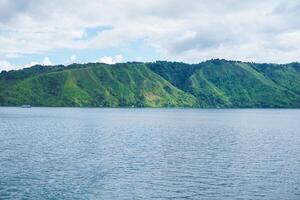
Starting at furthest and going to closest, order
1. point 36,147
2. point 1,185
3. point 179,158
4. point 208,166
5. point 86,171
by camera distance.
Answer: point 36,147 < point 179,158 < point 208,166 < point 86,171 < point 1,185

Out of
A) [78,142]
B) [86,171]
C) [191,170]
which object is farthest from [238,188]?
[78,142]

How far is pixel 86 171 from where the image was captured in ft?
230

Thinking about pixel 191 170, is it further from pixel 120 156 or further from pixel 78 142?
pixel 78 142

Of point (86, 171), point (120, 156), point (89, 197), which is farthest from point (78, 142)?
point (89, 197)

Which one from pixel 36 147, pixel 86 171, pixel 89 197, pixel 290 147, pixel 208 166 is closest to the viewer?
pixel 89 197

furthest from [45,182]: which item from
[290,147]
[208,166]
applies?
[290,147]

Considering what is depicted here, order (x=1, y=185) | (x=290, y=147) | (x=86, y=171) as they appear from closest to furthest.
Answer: (x=1, y=185)
(x=86, y=171)
(x=290, y=147)

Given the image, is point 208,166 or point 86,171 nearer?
point 86,171

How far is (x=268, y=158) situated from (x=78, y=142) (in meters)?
53.2

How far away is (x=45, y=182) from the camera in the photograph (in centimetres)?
6009

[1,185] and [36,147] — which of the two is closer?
[1,185]

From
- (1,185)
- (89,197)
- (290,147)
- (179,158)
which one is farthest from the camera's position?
(290,147)

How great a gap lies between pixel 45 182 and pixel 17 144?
163ft

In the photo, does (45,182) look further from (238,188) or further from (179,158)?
(179,158)
